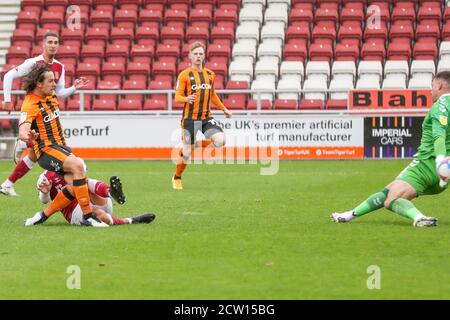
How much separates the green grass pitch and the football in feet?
1.93

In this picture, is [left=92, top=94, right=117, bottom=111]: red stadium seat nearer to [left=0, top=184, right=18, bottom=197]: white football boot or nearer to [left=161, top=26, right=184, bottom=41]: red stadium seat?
[left=161, top=26, right=184, bottom=41]: red stadium seat

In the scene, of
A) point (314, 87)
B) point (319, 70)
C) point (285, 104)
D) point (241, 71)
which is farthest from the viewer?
point (241, 71)

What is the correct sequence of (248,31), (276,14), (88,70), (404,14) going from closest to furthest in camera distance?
(88,70)
(404,14)
(248,31)
(276,14)

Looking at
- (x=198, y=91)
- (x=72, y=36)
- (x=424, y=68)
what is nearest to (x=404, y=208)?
(x=198, y=91)

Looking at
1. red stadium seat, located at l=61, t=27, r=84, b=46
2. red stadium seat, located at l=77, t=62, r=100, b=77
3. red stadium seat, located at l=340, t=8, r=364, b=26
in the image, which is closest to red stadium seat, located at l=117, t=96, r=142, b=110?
red stadium seat, located at l=77, t=62, r=100, b=77

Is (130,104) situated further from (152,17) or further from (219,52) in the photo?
(152,17)

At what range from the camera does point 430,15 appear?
30578mm

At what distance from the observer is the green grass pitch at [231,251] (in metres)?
7.78

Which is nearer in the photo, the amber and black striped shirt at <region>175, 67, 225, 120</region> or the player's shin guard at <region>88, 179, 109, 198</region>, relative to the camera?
the player's shin guard at <region>88, 179, 109, 198</region>

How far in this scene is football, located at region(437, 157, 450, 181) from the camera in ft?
34.4

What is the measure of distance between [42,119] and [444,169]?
4.21 meters

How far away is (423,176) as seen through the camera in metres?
11.3
